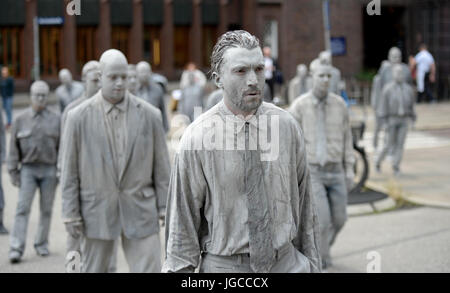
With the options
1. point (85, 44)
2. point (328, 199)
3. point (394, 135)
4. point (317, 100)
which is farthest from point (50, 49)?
point (328, 199)

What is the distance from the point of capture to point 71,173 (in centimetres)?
693

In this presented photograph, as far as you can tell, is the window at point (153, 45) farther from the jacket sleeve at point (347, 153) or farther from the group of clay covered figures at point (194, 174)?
the jacket sleeve at point (347, 153)

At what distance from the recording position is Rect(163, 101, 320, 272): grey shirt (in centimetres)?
409

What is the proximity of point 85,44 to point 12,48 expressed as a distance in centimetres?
296

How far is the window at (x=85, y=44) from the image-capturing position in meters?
34.5

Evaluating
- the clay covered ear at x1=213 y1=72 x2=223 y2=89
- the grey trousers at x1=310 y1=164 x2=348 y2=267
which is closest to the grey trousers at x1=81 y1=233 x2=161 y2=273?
the grey trousers at x1=310 y1=164 x2=348 y2=267

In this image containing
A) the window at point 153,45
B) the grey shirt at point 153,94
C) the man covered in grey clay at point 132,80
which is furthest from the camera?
the window at point 153,45

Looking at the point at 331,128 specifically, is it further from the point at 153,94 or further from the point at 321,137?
the point at 153,94

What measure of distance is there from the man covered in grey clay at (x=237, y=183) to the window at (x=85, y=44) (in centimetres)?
3091

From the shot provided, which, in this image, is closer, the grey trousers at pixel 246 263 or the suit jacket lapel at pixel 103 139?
the grey trousers at pixel 246 263

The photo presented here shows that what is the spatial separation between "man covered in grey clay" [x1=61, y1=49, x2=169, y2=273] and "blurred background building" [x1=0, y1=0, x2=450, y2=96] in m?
26.5

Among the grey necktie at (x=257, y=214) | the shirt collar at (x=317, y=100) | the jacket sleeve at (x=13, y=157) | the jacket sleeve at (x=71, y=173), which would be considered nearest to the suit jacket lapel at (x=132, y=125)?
the jacket sleeve at (x=71, y=173)

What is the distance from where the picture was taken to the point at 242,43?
4055mm

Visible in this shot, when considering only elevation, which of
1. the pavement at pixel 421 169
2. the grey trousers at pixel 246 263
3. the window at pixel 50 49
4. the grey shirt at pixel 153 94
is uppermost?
the window at pixel 50 49
